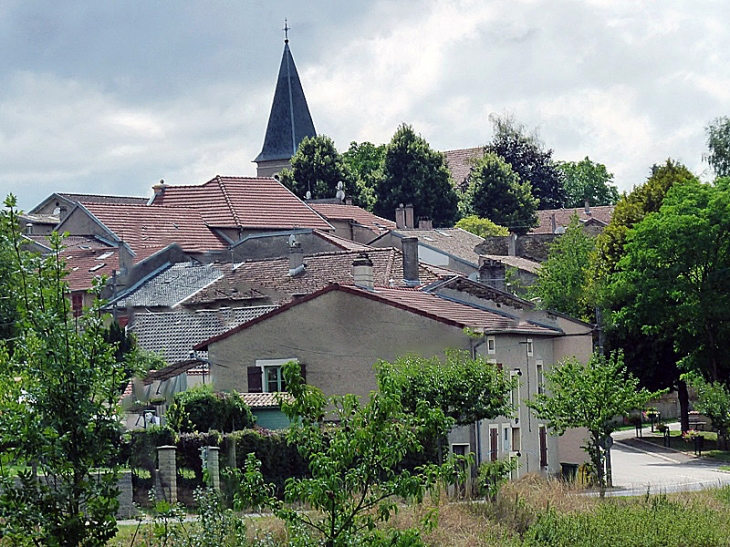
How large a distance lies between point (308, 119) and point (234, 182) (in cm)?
3769

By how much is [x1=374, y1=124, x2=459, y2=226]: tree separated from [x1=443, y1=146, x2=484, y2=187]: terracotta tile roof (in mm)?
18135

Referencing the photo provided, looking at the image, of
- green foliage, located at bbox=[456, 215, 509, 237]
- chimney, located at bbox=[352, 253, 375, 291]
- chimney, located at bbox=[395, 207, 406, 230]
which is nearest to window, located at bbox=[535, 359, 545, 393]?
chimney, located at bbox=[352, 253, 375, 291]

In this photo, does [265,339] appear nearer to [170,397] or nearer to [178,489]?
[170,397]

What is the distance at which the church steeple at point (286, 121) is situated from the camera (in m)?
104

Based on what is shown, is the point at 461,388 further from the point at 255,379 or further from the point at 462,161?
the point at 462,161

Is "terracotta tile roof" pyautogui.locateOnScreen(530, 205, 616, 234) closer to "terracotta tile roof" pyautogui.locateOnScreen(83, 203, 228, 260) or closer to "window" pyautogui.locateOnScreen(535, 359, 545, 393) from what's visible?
"terracotta tile roof" pyautogui.locateOnScreen(83, 203, 228, 260)

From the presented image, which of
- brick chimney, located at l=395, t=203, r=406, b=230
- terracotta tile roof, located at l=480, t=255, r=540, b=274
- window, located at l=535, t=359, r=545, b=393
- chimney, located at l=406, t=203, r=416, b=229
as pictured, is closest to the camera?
window, located at l=535, t=359, r=545, b=393

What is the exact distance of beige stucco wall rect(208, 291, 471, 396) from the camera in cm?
3600

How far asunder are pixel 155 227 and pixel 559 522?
3727 cm

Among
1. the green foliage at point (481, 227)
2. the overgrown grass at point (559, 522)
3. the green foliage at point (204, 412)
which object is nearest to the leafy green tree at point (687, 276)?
the green foliage at point (204, 412)

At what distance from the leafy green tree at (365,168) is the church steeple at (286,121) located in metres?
4.14

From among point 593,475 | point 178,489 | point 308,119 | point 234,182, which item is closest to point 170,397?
point 178,489

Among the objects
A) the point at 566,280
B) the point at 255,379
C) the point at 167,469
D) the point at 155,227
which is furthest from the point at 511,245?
the point at 167,469

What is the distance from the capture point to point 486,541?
24078mm
